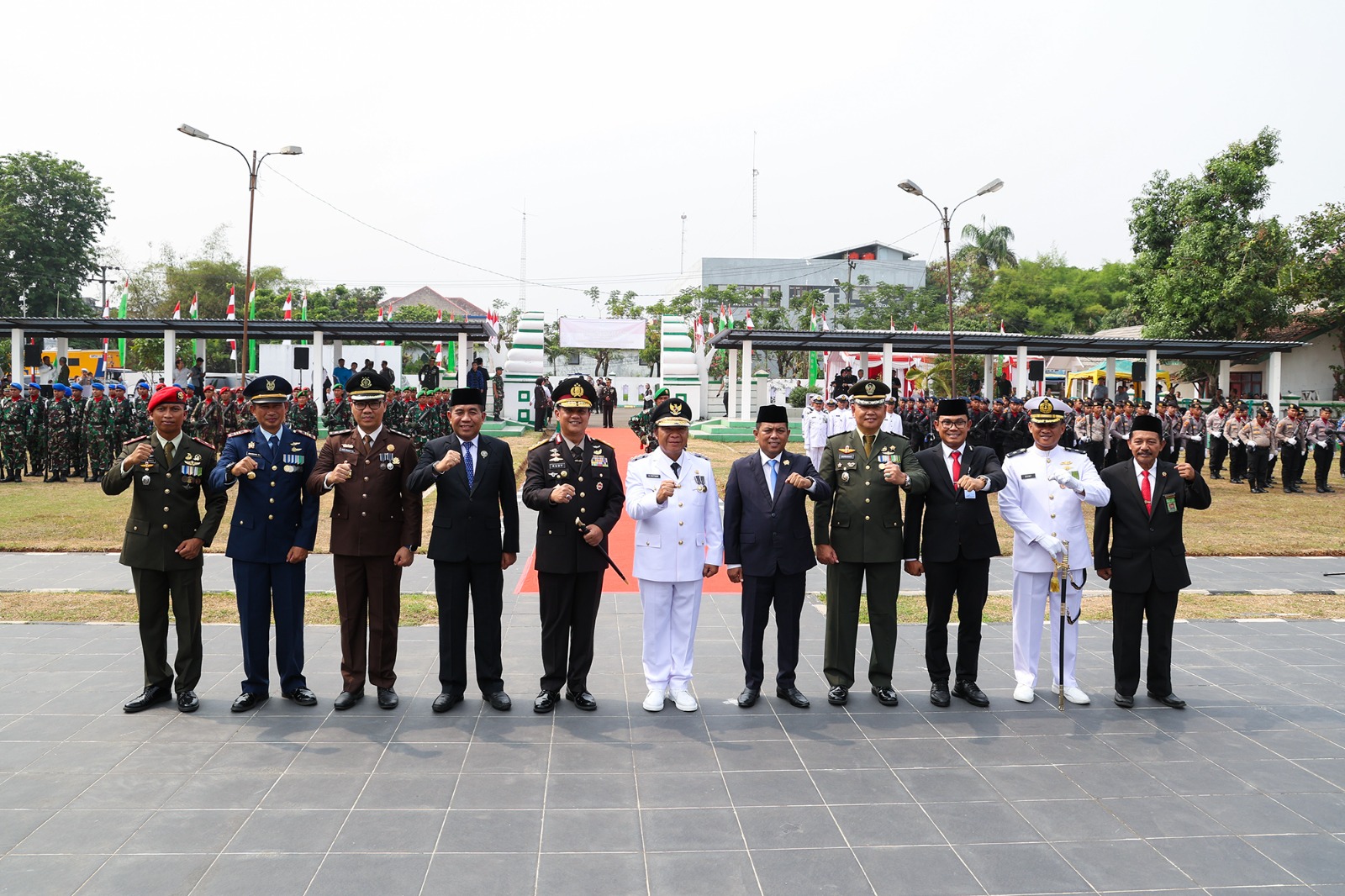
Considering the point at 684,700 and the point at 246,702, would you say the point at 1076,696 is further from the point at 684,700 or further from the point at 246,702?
the point at 246,702

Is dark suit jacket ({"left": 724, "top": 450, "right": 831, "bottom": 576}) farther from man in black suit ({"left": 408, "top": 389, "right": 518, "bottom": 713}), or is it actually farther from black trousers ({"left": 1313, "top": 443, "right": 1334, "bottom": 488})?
black trousers ({"left": 1313, "top": 443, "right": 1334, "bottom": 488})

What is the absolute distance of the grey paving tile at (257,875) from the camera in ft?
11.3

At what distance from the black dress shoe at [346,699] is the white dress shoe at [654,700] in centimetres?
167

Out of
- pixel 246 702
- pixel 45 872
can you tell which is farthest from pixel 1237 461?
pixel 45 872

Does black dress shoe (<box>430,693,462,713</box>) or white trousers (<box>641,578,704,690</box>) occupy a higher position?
white trousers (<box>641,578,704,690</box>)

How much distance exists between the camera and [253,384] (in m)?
5.73

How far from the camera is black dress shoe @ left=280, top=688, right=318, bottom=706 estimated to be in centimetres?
552

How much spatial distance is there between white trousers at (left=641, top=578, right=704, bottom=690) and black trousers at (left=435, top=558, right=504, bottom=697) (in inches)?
34.5

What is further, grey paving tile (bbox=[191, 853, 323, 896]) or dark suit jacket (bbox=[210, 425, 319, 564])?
dark suit jacket (bbox=[210, 425, 319, 564])

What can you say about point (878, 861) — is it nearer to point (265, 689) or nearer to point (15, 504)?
point (265, 689)

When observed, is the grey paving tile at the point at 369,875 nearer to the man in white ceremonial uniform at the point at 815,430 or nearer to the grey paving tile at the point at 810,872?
the grey paving tile at the point at 810,872

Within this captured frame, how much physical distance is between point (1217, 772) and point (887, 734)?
158 centimetres

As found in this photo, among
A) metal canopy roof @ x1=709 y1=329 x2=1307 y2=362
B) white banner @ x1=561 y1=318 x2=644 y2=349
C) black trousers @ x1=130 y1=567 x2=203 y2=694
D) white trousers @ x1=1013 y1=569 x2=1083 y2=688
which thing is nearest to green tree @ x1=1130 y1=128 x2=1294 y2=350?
metal canopy roof @ x1=709 y1=329 x2=1307 y2=362

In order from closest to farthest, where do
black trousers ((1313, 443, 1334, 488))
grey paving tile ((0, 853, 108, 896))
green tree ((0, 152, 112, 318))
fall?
grey paving tile ((0, 853, 108, 896)) → black trousers ((1313, 443, 1334, 488)) → green tree ((0, 152, 112, 318))
